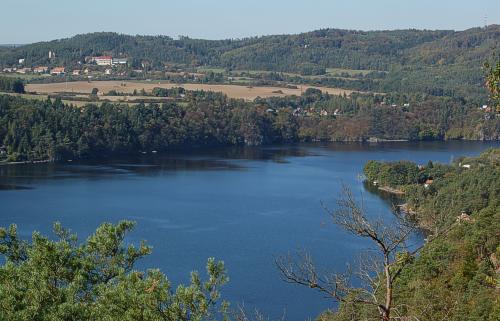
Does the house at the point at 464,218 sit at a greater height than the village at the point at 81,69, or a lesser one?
lesser

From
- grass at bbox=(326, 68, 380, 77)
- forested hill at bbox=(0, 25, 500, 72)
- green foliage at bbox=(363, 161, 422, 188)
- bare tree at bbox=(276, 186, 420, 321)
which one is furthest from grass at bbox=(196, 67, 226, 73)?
bare tree at bbox=(276, 186, 420, 321)

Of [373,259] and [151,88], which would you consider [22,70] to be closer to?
[151,88]

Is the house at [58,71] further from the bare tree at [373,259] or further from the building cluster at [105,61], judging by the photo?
the bare tree at [373,259]

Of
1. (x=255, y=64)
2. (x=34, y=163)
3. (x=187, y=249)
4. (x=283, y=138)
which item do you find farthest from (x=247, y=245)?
(x=255, y=64)

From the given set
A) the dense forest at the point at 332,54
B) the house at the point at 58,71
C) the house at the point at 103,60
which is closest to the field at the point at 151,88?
the dense forest at the point at 332,54

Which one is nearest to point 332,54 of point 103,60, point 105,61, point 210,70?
point 210,70

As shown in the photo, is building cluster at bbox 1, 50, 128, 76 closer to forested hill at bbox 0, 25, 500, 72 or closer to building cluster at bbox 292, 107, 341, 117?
forested hill at bbox 0, 25, 500, 72
